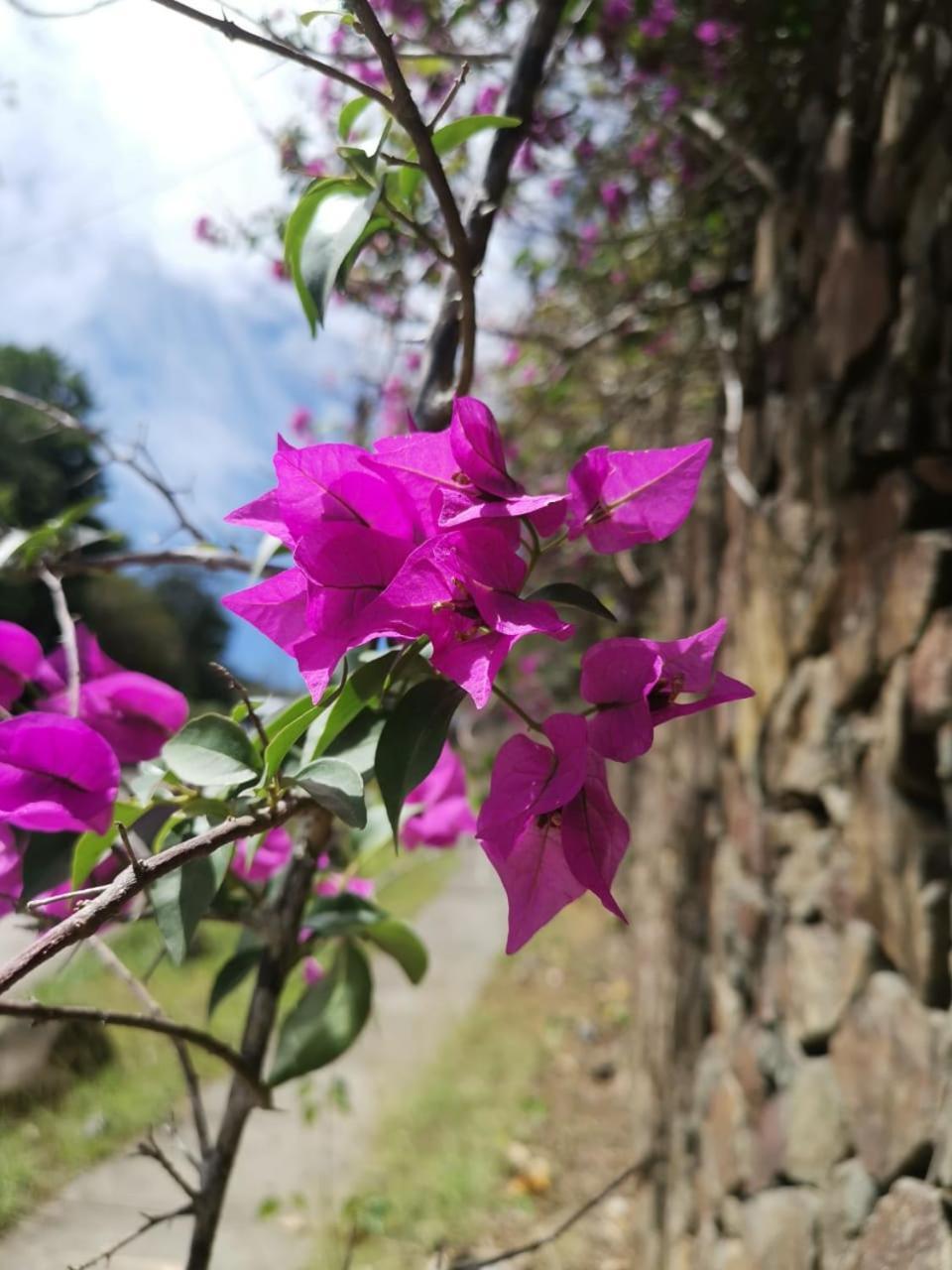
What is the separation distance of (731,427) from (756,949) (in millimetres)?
602

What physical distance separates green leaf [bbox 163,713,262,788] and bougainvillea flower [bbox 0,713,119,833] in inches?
0.8

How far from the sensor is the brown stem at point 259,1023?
359 mm

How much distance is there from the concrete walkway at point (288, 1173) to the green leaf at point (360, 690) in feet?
0.78

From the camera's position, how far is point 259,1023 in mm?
378

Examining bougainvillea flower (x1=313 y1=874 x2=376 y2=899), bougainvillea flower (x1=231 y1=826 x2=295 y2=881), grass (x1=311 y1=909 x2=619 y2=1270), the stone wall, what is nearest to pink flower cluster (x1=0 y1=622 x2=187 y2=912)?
bougainvillea flower (x1=231 y1=826 x2=295 y2=881)

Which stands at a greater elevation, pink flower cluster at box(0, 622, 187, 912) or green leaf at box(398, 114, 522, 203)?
green leaf at box(398, 114, 522, 203)

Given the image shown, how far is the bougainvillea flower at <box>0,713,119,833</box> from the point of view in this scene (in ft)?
0.86

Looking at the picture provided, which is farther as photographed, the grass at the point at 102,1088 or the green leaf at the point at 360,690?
the grass at the point at 102,1088

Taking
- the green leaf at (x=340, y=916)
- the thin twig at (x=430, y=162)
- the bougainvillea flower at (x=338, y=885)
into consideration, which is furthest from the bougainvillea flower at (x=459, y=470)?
the bougainvillea flower at (x=338, y=885)

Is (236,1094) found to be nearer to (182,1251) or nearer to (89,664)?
(89,664)

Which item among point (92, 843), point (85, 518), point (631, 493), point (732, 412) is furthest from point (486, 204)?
point (732, 412)

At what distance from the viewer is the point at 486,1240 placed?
4.05ft

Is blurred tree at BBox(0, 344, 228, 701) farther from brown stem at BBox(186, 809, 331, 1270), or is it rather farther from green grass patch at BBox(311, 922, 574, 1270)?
green grass patch at BBox(311, 922, 574, 1270)

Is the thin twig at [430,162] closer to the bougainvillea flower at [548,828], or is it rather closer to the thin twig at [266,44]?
the thin twig at [266,44]
